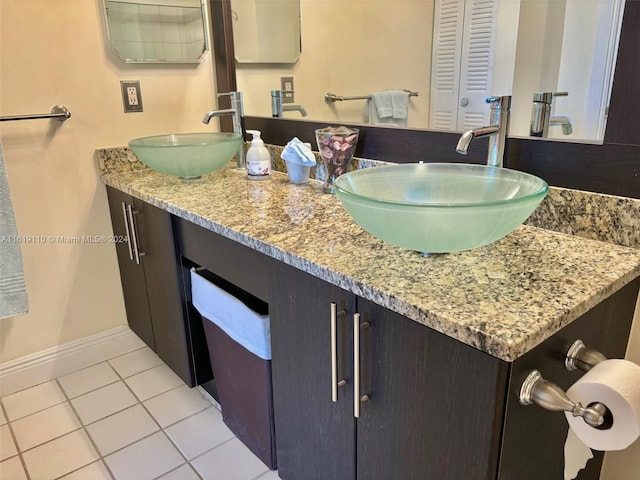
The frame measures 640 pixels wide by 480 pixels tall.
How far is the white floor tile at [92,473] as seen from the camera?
148 cm

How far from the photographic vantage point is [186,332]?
167cm

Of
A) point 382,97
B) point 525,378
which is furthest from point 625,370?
point 382,97

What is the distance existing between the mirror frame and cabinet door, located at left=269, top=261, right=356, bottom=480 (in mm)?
587

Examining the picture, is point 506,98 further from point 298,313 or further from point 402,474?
point 402,474

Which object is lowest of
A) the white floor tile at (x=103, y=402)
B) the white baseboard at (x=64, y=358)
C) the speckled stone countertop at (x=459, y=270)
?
the white floor tile at (x=103, y=402)

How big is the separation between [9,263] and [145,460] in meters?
0.79

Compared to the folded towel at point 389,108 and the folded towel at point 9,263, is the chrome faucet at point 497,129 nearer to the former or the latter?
the folded towel at point 389,108

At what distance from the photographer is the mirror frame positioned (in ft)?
3.18

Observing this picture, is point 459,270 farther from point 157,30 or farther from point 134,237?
point 157,30

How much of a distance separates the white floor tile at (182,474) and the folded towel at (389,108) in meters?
1.23

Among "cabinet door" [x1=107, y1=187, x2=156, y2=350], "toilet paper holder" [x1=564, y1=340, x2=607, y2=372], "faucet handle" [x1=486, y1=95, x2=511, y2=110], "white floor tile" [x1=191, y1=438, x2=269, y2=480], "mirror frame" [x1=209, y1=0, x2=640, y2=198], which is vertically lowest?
"white floor tile" [x1=191, y1=438, x2=269, y2=480]

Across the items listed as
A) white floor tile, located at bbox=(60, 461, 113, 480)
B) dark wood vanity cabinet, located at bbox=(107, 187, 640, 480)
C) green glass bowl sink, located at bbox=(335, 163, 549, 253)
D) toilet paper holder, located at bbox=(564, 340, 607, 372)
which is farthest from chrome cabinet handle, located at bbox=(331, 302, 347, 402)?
white floor tile, located at bbox=(60, 461, 113, 480)

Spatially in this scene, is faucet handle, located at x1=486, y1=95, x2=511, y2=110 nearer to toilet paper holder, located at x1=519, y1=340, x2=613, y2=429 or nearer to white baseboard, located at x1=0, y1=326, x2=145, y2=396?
toilet paper holder, located at x1=519, y1=340, x2=613, y2=429

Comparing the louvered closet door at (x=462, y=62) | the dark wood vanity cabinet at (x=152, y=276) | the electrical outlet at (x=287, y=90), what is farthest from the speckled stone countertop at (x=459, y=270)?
the electrical outlet at (x=287, y=90)
